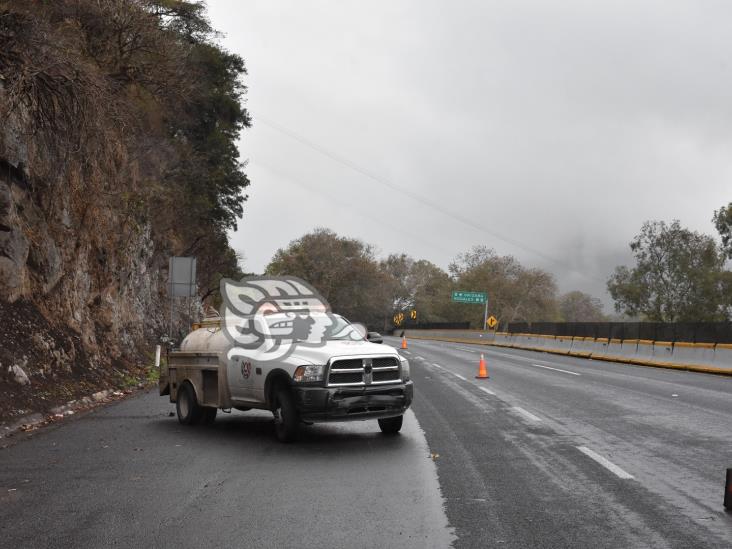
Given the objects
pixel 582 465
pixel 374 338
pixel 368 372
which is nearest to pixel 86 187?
pixel 374 338

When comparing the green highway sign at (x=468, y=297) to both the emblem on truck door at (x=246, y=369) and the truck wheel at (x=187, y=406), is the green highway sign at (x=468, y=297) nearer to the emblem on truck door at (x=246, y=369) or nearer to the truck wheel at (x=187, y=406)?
the truck wheel at (x=187, y=406)

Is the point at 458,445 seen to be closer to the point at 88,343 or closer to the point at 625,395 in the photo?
the point at 625,395

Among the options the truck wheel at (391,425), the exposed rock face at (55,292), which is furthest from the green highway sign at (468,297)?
the truck wheel at (391,425)

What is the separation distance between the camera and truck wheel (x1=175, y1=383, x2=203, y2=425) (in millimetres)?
12156

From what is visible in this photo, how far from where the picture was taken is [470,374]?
23.2 metres

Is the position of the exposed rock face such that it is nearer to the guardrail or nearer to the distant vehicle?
the distant vehicle

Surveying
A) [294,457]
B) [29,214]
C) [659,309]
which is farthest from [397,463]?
[659,309]

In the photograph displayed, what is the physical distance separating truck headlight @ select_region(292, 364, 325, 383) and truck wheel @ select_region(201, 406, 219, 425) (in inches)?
107

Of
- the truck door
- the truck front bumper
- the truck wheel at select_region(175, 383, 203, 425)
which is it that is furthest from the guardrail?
the truck door

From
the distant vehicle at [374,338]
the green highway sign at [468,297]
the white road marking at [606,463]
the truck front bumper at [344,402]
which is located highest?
the green highway sign at [468,297]

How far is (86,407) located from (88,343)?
4.67m

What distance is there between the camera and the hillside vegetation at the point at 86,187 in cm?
1377

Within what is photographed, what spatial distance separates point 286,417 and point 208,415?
2.69m

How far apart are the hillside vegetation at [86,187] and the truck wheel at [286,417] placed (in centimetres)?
451
